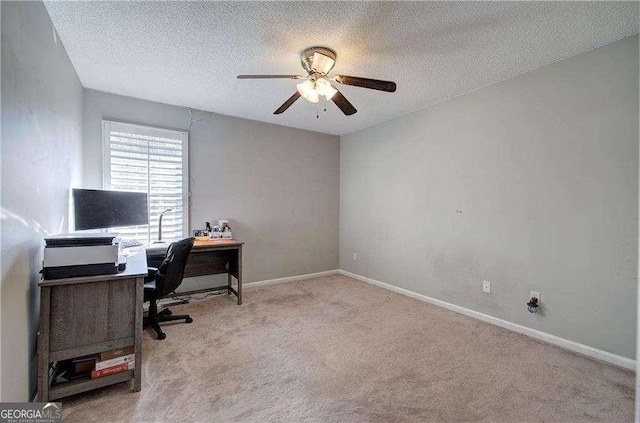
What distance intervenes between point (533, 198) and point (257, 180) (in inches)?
127

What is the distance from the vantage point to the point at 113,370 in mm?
1711

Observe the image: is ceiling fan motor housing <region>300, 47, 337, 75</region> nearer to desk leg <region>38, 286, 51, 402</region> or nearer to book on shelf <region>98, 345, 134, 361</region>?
desk leg <region>38, 286, 51, 402</region>

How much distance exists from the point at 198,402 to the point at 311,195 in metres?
3.24

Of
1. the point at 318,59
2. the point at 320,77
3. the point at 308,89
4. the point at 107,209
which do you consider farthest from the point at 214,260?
the point at 318,59

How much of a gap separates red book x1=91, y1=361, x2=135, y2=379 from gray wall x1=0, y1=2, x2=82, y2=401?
0.28 m

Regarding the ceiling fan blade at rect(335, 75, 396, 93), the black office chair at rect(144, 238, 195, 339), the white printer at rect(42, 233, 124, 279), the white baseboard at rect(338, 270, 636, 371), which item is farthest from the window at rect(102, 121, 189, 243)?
the white baseboard at rect(338, 270, 636, 371)

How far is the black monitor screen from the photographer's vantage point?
7.36 ft

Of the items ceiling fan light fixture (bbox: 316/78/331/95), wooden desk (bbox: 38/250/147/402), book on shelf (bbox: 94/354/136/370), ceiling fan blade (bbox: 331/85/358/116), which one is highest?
ceiling fan light fixture (bbox: 316/78/331/95)

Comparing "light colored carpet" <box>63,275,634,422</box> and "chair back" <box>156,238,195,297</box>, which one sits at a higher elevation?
"chair back" <box>156,238,195,297</box>

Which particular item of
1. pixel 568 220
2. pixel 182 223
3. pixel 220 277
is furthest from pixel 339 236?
pixel 568 220

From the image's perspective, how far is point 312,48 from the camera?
6.95 feet

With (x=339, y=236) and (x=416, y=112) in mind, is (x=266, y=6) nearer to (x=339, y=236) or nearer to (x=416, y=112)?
(x=416, y=112)

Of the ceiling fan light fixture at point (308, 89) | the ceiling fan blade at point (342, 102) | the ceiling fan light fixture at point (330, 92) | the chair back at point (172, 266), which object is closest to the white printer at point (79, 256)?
the chair back at point (172, 266)

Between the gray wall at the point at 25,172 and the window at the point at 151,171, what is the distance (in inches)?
43.5
